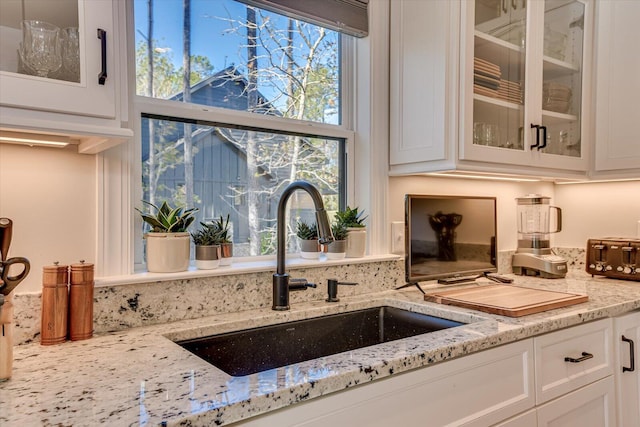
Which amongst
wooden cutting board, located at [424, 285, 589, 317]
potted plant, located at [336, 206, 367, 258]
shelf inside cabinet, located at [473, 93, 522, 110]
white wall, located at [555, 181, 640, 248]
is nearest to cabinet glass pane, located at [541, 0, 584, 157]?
shelf inside cabinet, located at [473, 93, 522, 110]

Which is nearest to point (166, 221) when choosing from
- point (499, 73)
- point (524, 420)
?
point (524, 420)

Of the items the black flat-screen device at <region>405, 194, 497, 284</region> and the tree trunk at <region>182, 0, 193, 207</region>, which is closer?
the tree trunk at <region>182, 0, 193, 207</region>

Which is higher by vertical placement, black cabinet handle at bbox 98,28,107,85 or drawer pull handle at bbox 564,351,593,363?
black cabinet handle at bbox 98,28,107,85

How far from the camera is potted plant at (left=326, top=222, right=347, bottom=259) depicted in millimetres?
1662

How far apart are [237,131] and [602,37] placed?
6.05ft

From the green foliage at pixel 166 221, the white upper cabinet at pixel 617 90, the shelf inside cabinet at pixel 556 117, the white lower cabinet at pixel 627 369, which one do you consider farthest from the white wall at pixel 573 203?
the green foliage at pixel 166 221

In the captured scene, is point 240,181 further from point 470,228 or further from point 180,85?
point 470,228

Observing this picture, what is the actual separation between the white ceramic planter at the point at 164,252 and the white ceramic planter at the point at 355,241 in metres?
0.67

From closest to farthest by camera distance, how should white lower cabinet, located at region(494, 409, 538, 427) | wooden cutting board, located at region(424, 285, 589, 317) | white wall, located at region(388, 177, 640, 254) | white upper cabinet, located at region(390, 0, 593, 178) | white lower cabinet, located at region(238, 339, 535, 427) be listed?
white lower cabinet, located at region(238, 339, 535, 427), white lower cabinet, located at region(494, 409, 538, 427), wooden cutting board, located at region(424, 285, 589, 317), white upper cabinet, located at region(390, 0, 593, 178), white wall, located at region(388, 177, 640, 254)

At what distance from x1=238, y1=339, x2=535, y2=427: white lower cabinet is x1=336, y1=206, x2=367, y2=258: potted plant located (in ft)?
2.20

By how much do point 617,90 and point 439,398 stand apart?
183 centimetres

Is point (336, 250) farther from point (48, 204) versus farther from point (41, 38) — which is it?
point (41, 38)

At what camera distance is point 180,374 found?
33.9 inches

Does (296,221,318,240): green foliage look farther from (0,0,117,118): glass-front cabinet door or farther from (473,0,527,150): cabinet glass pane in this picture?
(0,0,117,118): glass-front cabinet door
